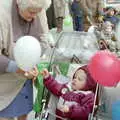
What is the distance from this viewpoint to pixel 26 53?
6.90ft

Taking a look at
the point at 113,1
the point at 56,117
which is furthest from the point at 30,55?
the point at 113,1

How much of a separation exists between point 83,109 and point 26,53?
47cm

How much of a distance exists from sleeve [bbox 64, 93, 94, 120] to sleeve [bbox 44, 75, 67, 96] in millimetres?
214

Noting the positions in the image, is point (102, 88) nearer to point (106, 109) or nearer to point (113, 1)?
point (106, 109)

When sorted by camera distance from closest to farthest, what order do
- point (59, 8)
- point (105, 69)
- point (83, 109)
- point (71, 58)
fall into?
point (105, 69)
point (83, 109)
point (71, 58)
point (59, 8)

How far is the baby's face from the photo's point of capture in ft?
7.28

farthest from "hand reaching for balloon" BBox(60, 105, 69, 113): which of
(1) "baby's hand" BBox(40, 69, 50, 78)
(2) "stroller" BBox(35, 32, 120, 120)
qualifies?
(1) "baby's hand" BBox(40, 69, 50, 78)

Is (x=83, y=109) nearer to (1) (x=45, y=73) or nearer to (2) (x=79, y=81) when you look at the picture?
(2) (x=79, y=81)

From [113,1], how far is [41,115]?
5940 millimetres

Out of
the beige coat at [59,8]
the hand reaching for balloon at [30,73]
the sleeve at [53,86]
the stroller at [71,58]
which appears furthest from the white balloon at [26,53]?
the beige coat at [59,8]

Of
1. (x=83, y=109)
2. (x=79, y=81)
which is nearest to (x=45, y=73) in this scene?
(x=79, y=81)

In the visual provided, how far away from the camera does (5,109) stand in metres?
Result: 2.47

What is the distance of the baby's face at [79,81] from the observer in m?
2.22

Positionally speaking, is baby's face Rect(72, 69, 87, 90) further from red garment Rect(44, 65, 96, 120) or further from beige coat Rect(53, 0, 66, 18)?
beige coat Rect(53, 0, 66, 18)
